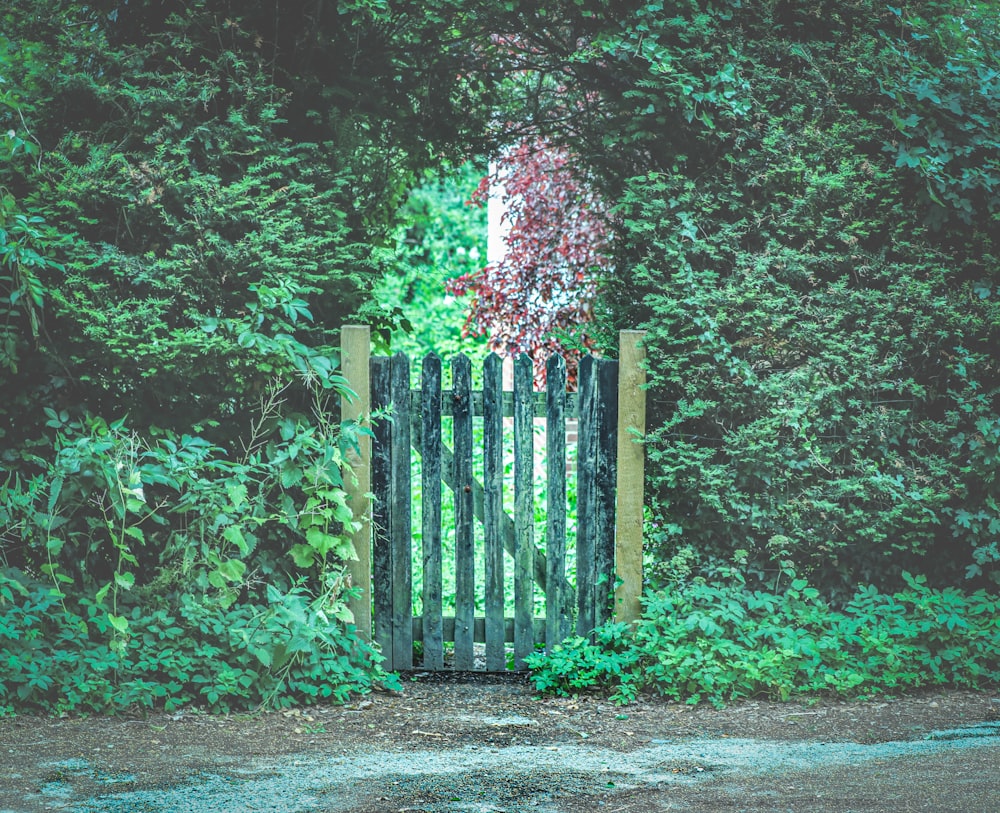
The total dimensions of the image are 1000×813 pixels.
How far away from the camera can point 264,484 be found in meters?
5.50

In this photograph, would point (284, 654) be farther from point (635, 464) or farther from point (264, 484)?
point (635, 464)

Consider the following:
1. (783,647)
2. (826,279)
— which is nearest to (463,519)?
(783,647)

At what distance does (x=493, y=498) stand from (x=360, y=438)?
86 centimetres

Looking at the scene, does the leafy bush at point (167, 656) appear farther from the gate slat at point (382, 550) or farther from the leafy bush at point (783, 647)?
the leafy bush at point (783, 647)

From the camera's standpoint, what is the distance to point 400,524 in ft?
19.5

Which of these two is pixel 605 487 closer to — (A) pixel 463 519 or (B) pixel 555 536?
(B) pixel 555 536

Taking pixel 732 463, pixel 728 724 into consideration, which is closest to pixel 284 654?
pixel 728 724

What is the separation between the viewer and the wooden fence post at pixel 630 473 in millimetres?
5785

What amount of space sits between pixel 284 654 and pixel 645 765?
1967 mm

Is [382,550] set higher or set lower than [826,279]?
lower

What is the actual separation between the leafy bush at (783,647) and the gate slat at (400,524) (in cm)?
77

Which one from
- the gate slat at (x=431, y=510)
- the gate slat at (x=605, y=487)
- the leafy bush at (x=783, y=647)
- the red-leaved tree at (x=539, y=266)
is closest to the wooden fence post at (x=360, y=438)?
the gate slat at (x=431, y=510)

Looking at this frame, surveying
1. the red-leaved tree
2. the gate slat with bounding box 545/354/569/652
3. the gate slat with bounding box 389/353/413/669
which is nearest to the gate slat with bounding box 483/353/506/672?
the gate slat with bounding box 545/354/569/652

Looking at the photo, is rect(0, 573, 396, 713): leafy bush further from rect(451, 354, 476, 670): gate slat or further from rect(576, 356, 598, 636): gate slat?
rect(576, 356, 598, 636): gate slat
